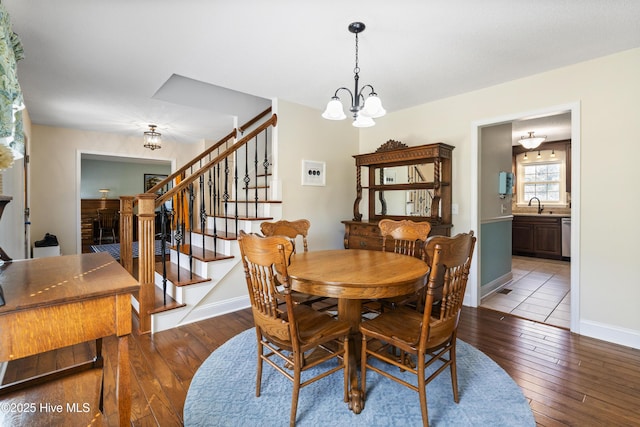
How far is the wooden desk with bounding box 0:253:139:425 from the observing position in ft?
3.14

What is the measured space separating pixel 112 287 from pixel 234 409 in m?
1.08

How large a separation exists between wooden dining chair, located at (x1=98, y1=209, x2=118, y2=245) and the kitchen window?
32.5ft

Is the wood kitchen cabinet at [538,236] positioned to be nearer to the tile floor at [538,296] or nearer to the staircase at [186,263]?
the tile floor at [538,296]

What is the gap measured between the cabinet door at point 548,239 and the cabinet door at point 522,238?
0.29 ft

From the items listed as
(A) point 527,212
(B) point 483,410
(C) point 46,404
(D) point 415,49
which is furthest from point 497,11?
(A) point 527,212

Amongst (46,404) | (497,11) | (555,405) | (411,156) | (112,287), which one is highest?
(497,11)

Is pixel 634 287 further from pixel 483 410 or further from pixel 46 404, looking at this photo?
pixel 46 404

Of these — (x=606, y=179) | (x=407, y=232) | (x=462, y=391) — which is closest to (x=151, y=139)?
(x=407, y=232)

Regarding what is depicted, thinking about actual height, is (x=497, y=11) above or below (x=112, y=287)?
above

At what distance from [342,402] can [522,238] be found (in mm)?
6283

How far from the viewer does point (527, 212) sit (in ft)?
22.6

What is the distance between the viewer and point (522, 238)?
6516mm

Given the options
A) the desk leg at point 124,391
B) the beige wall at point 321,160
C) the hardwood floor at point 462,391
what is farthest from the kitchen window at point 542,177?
the desk leg at point 124,391

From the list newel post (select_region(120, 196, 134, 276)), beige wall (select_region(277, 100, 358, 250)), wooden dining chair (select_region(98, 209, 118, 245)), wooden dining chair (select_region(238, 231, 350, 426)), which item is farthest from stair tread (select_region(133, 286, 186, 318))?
wooden dining chair (select_region(98, 209, 118, 245))
